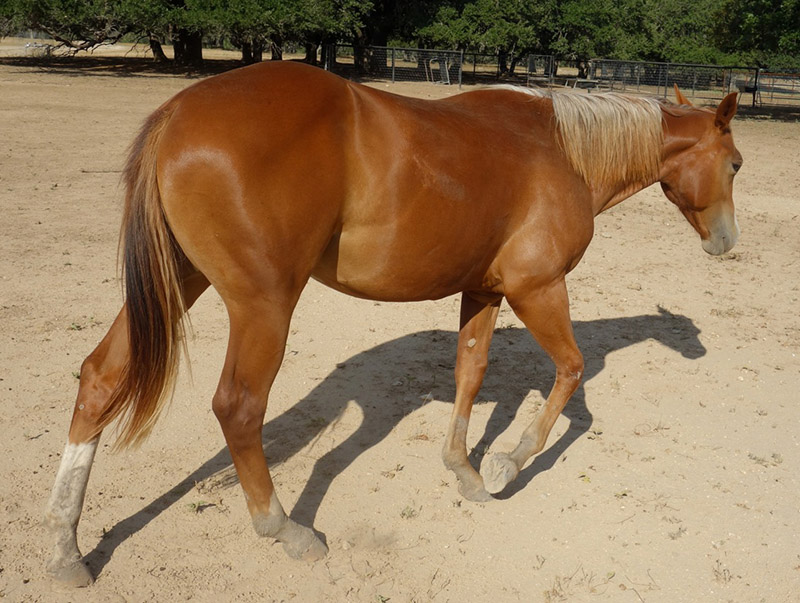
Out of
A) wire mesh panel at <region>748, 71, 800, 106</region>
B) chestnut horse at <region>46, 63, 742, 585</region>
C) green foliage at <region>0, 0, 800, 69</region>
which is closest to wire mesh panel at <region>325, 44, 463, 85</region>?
green foliage at <region>0, 0, 800, 69</region>

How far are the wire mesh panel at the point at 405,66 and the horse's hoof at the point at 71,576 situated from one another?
1098 inches

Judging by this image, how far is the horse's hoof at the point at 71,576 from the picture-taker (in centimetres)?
299

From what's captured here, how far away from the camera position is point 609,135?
3.87 meters

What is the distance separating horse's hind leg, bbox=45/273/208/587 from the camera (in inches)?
119

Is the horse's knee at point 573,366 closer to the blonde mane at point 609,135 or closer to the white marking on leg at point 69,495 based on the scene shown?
the blonde mane at point 609,135

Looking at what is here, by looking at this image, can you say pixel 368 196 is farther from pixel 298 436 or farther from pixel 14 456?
pixel 14 456

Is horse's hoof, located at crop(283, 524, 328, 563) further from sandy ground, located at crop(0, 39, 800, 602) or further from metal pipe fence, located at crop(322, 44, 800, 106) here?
metal pipe fence, located at crop(322, 44, 800, 106)

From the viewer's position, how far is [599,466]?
163 inches

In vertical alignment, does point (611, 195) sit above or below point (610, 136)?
below

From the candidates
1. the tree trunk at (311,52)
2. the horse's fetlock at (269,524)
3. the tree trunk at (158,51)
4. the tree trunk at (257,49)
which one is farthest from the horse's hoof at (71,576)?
the tree trunk at (158,51)

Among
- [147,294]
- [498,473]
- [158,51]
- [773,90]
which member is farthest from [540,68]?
[147,294]

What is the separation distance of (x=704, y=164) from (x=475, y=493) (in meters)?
2.20

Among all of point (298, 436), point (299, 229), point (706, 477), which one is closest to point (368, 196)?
point (299, 229)

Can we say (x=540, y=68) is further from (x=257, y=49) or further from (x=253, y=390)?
(x=253, y=390)
